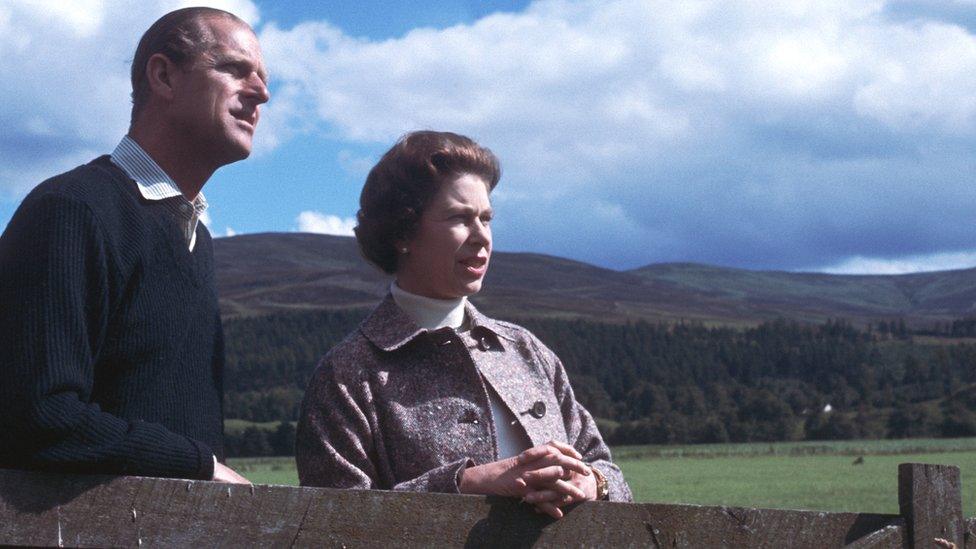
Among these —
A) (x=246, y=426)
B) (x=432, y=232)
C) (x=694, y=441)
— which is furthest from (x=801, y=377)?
(x=432, y=232)

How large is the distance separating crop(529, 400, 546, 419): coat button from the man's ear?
4.56 feet

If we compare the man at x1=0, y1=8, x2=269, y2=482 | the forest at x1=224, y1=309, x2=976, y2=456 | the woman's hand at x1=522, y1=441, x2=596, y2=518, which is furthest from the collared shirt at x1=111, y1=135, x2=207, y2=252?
the forest at x1=224, y1=309, x2=976, y2=456

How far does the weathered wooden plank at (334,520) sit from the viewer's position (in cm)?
248

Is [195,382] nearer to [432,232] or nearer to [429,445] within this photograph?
[429,445]

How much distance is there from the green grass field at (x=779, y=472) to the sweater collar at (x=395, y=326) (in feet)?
104

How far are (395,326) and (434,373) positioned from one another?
203mm

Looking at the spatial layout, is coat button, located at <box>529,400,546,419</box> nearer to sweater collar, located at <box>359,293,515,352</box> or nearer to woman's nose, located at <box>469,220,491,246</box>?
sweater collar, located at <box>359,293,515,352</box>

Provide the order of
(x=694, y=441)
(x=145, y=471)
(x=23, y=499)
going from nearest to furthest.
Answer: (x=23, y=499), (x=145, y=471), (x=694, y=441)

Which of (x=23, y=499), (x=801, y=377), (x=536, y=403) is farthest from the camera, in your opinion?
(x=801, y=377)

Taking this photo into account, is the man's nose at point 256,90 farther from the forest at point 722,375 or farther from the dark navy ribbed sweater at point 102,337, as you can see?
the forest at point 722,375

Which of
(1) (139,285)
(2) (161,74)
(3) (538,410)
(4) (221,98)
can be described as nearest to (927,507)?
(3) (538,410)

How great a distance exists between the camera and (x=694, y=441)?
10950 cm

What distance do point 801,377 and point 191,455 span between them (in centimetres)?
15484

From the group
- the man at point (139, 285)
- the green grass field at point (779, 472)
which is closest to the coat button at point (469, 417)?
the man at point (139, 285)
